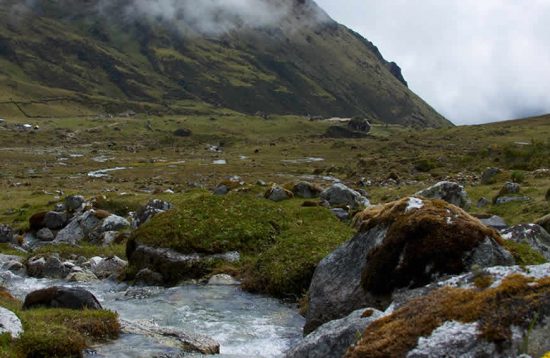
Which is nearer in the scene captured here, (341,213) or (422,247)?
(422,247)

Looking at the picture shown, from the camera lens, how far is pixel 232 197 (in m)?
31.4

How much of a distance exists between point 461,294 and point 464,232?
5.32 m

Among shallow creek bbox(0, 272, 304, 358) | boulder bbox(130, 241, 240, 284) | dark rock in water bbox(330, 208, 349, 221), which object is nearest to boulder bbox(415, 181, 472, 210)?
dark rock in water bbox(330, 208, 349, 221)

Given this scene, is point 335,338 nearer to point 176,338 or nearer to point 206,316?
point 176,338

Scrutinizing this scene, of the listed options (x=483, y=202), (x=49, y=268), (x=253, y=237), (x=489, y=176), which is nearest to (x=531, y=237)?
(x=253, y=237)

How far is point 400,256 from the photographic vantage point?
1458 centimetres

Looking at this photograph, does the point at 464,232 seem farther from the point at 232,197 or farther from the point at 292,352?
the point at 232,197

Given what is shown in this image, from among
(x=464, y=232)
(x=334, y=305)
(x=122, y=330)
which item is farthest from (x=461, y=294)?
(x=122, y=330)

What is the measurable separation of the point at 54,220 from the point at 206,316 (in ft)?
89.3

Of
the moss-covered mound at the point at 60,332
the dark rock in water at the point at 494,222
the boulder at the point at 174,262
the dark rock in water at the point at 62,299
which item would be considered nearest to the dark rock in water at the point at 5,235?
the boulder at the point at 174,262

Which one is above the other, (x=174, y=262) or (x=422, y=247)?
(x=422, y=247)

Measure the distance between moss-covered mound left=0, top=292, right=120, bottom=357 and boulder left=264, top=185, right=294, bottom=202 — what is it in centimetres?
2748

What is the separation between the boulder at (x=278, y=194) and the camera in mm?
43000

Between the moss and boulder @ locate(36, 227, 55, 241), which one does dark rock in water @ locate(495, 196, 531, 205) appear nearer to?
the moss
